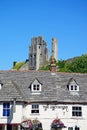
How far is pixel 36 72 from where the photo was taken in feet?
177

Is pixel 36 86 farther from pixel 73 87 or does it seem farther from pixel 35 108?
pixel 73 87

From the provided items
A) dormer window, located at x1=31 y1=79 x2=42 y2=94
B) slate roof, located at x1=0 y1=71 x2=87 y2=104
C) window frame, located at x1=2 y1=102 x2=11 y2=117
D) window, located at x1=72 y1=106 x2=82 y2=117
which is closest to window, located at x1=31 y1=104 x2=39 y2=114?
slate roof, located at x1=0 y1=71 x2=87 y2=104

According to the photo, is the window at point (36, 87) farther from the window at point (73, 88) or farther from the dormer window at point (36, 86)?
the window at point (73, 88)

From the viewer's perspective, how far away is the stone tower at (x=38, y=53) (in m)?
154

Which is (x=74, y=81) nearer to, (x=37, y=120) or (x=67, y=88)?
(x=67, y=88)

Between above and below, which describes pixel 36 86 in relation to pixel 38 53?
below

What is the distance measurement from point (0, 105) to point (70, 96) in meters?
9.92

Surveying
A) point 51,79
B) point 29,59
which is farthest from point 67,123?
point 29,59

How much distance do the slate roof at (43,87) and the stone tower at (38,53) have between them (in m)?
98.5

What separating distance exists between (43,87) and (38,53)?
106190 mm

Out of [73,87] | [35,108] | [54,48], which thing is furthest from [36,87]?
[54,48]

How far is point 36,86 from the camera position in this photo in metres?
50.4

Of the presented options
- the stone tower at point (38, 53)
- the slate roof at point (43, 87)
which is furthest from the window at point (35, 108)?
the stone tower at point (38, 53)

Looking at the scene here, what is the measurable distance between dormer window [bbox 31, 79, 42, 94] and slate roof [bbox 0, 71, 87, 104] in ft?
1.73
